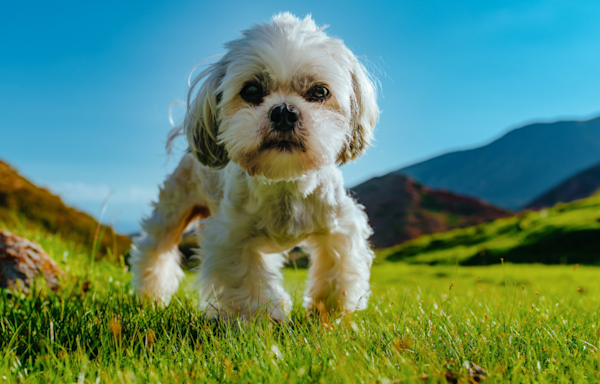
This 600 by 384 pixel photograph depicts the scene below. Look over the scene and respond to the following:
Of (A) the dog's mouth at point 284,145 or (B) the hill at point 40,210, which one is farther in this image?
(B) the hill at point 40,210

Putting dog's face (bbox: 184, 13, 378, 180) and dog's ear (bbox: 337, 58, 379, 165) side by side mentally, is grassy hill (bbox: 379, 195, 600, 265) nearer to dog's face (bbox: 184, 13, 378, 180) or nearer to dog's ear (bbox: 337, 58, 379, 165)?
dog's ear (bbox: 337, 58, 379, 165)

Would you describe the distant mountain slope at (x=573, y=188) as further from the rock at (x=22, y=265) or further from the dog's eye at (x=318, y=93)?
the rock at (x=22, y=265)

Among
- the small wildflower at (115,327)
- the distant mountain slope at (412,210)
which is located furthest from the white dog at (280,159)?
the distant mountain slope at (412,210)

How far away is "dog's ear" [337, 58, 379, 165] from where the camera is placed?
11.6 feet

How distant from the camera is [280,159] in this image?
2.91m

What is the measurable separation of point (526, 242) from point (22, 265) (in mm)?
16074

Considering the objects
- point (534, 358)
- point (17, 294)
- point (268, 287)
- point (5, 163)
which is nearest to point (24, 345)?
point (17, 294)

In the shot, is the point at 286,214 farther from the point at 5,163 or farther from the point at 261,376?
the point at 5,163

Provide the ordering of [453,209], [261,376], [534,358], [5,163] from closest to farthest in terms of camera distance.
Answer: [261,376], [534,358], [5,163], [453,209]

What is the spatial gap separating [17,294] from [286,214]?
292 cm

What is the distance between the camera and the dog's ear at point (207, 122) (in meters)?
3.49

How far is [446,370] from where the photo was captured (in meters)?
2.19

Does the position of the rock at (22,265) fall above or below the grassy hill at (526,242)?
above

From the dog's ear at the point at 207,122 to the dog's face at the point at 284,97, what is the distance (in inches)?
0.5
